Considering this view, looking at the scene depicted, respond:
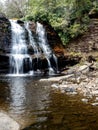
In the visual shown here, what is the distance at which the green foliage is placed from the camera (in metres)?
30.6

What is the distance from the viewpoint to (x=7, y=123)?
29.5ft

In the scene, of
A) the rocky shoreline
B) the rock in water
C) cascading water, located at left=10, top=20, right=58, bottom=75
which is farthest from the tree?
the rock in water

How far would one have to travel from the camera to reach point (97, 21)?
1224 inches

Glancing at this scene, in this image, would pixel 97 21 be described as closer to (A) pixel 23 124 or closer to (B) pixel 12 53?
(B) pixel 12 53

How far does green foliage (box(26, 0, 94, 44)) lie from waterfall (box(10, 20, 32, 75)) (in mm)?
3635

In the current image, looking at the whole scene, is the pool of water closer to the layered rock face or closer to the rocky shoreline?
the rocky shoreline

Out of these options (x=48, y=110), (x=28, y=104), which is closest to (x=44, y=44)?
(x=28, y=104)

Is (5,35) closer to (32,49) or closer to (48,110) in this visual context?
(32,49)

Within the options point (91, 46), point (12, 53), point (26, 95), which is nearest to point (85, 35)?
point (91, 46)

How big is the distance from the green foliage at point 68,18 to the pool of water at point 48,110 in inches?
645

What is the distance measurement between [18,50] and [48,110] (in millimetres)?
A: 16624

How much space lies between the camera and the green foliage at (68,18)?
30562 millimetres

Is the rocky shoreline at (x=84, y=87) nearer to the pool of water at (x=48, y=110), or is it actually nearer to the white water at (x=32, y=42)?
the pool of water at (x=48, y=110)

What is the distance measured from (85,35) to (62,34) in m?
2.65
